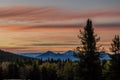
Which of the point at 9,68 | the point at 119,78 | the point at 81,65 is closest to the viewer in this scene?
the point at 81,65

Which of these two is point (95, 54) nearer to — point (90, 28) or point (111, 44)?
point (90, 28)

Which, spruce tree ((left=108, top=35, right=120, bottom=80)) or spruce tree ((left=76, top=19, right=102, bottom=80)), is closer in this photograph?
spruce tree ((left=76, top=19, right=102, bottom=80))

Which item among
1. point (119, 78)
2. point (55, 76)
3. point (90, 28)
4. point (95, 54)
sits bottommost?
point (55, 76)

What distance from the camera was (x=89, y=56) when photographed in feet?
149

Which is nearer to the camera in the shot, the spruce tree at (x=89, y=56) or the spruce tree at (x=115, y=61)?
the spruce tree at (x=89, y=56)

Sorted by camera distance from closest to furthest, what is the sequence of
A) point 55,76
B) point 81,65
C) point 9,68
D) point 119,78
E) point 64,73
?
point 81,65, point 119,78, point 64,73, point 55,76, point 9,68

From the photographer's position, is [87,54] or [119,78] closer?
[87,54]

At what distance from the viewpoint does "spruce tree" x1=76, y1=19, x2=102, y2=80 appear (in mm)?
44656

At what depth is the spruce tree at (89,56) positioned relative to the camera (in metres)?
44.7

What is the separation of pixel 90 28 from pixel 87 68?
4.83m

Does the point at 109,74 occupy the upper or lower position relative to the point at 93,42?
lower

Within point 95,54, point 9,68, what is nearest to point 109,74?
point 95,54

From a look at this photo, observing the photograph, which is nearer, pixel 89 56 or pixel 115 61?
pixel 89 56

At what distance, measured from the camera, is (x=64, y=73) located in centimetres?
15925
